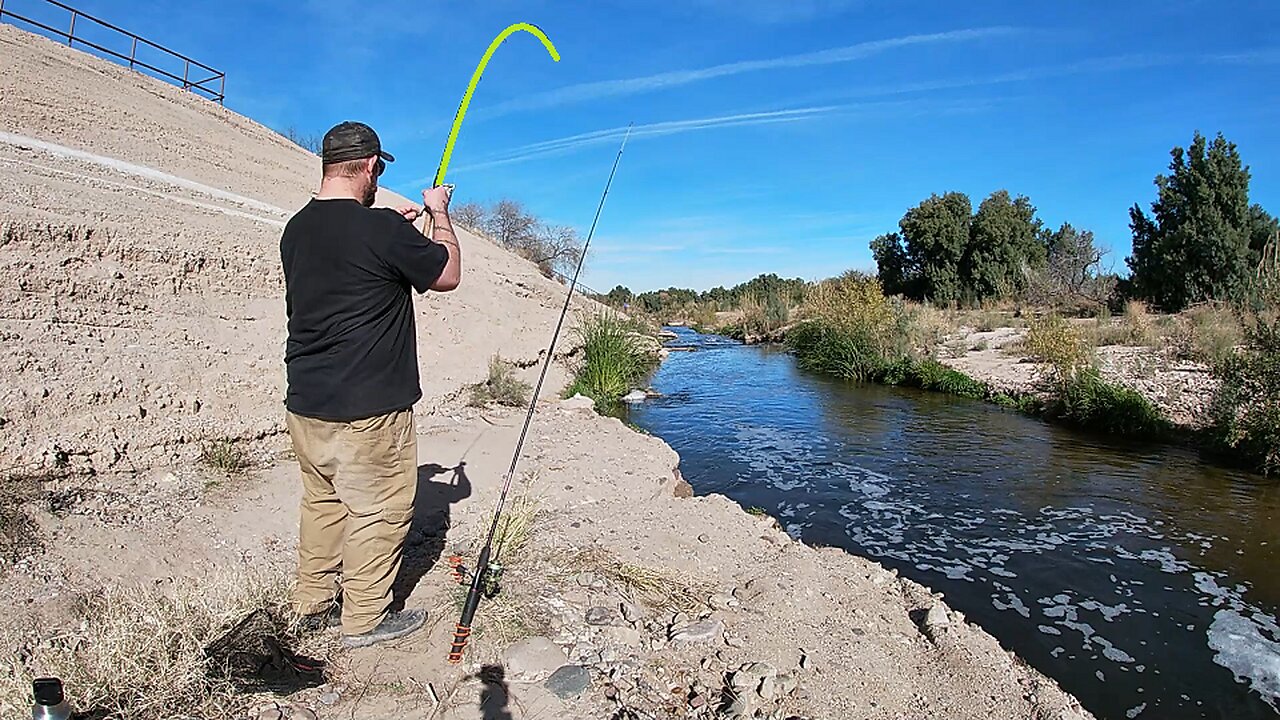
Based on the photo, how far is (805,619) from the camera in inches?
180

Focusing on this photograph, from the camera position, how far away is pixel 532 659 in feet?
11.4

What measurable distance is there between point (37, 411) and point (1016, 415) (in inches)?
566

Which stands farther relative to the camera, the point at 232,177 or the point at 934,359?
the point at 934,359

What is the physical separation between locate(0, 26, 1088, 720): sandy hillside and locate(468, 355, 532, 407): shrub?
11.2 inches

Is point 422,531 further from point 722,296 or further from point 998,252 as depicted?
point 722,296

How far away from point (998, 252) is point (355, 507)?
3763 cm

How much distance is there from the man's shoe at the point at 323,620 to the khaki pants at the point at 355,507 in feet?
0.10

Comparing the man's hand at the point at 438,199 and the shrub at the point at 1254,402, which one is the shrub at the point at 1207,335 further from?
the man's hand at the point at 438,199

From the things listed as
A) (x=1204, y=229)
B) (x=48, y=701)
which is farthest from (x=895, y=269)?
(x=48, y=701)

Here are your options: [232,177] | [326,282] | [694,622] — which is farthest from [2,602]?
[232,177]

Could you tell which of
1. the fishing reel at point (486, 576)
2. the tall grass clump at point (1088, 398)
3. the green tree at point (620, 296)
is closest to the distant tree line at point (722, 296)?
the green tree at point (620, 296)

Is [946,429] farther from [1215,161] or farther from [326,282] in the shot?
[1215,161]

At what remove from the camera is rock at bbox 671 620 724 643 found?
4023 mm

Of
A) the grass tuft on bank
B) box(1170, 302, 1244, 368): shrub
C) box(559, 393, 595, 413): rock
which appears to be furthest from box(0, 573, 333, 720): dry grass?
box(1170, 302, 1244, 368): shrub
